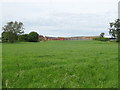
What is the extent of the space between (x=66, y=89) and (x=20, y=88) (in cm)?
143

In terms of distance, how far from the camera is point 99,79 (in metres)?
9.21

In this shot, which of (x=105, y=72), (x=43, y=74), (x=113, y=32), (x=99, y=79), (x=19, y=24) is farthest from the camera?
(x=19, y=24)

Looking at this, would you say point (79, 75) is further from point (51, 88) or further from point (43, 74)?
point (51, 88)

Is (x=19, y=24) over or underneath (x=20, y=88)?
over

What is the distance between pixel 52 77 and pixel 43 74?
61cm

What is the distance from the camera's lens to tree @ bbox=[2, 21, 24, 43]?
105250 mm

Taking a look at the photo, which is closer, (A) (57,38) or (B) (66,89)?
(B) (66,89)

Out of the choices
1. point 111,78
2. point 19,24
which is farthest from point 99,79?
point 19,24

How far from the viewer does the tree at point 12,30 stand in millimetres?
105250

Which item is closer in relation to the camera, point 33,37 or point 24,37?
point 33,37

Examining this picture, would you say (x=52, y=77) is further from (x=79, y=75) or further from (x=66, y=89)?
(x=66, y=89)

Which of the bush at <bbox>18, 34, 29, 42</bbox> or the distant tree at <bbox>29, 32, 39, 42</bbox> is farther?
the distant tree at <bbox>29, 32, 39, 42</bbox>

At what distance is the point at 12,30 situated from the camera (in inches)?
4336

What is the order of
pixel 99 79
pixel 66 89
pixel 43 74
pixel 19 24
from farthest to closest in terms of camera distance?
pixel 19 24 → pixel 43 74 → pixel 99 79 → pixel 66 89
